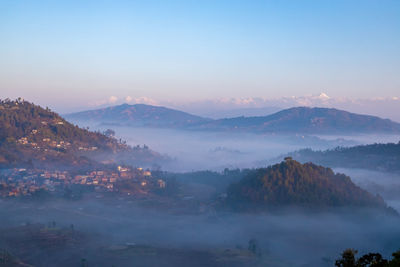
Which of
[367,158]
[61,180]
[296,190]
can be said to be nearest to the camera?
[296,190]

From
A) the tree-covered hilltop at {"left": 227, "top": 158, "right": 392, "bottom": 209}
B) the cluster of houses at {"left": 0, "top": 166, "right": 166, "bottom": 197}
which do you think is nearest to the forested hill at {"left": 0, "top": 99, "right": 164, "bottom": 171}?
the cluster of houses at {"left": 0, "top": 166, "right": 166, "bottom": 197}

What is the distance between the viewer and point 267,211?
76688mm

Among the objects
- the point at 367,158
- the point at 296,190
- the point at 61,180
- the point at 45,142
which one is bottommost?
the point at 296,190

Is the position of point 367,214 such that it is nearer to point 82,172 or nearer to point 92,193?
point 92,193

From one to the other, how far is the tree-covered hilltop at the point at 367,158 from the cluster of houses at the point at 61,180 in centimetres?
6159

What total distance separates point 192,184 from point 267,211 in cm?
3307

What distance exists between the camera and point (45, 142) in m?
120

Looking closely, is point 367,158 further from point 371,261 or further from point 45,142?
point 371,261

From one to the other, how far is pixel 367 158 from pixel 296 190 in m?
56.9

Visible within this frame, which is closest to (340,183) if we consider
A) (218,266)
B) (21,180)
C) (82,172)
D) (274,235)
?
(274,235)

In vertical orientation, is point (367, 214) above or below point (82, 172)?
below

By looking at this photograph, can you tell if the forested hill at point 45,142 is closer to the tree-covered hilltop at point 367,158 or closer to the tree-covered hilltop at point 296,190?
the tree-covered hilltop at point 296,190

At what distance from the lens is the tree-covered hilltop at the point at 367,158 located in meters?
118

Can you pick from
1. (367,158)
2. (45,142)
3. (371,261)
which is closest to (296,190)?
(367,158)
